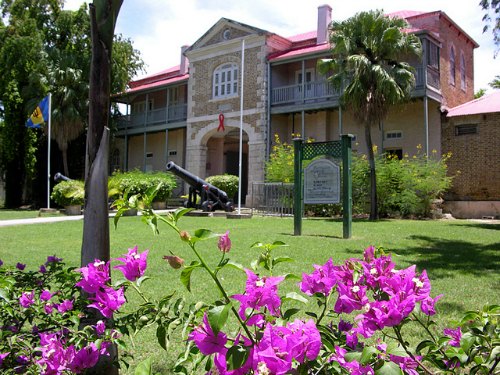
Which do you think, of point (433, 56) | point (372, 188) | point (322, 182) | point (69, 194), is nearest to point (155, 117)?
point (69, 194)

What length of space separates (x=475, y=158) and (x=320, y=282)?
20.1 m

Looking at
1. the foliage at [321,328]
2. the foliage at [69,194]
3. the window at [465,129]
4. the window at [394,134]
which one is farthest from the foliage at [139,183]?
the foliage at [321,328]

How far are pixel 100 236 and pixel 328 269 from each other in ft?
4.43

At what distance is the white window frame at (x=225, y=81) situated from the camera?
24.8m

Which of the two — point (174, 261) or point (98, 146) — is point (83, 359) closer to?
point (174, 261)

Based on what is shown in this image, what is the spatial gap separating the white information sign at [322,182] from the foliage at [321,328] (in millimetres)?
8998

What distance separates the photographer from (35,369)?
1.82 metres

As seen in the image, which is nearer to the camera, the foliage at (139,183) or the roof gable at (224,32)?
the foliage at (139,183)

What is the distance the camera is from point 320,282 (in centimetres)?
162

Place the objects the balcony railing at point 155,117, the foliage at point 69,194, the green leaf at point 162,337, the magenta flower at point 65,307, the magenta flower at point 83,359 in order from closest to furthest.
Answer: the green leaf at point 162,337 → the magenta flower at point 83,359 → the magenta flower at point 65,307 → the foliage at point 69,194 → the balcony railing at point 155,117

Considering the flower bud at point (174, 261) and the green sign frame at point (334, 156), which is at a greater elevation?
the green sign frame at point (334, 156)

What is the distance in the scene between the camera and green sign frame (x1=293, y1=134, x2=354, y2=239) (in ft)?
33.6

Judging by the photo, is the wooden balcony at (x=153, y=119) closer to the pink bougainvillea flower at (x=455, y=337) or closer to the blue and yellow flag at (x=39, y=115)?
the blue and yellow flag at (x=39, y=115)

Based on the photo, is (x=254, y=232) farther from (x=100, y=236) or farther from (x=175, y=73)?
(x=175, y=73)
